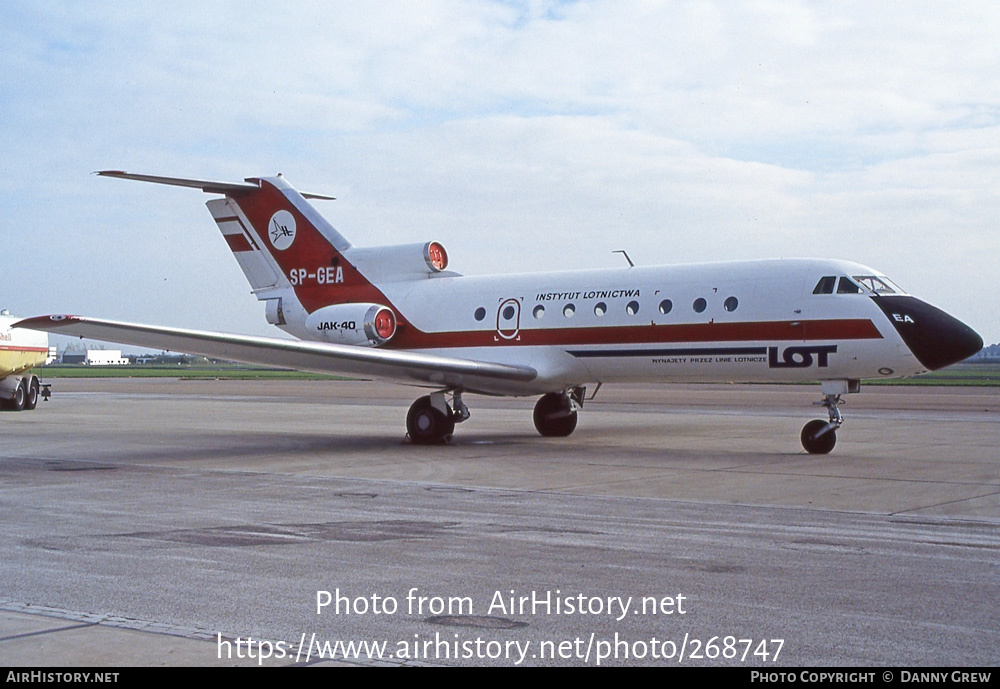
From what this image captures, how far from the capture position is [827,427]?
17.4m

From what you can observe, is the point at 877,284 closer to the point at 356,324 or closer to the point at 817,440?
the point at 817,440

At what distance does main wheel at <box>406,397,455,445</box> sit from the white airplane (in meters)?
0.03

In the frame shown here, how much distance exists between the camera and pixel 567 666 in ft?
18.0

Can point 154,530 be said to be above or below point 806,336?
below

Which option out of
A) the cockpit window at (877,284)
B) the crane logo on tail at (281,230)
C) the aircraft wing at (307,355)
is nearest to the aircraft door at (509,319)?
the aircraft wing at (307,355)

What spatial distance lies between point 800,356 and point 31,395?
24622 mm

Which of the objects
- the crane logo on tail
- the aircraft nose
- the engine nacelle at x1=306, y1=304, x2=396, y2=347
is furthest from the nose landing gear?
the aircraft nose

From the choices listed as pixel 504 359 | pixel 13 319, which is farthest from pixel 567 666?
pixel 13 319

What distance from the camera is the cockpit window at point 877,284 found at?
1758 cm

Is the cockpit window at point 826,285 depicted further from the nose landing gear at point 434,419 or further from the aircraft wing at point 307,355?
the nose landing gear at point 434,419

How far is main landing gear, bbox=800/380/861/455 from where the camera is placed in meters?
17.5

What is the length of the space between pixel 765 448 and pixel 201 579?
43.5 feet

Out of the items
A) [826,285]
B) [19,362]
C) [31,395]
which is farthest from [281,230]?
[31,395]
